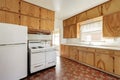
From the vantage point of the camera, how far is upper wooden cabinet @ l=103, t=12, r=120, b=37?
2807 millimetres

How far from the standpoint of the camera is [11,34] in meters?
2.15

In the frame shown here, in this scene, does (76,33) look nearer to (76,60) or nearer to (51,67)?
(76,60)

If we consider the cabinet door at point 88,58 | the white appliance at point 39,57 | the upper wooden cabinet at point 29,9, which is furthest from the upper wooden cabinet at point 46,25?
the cabinet door at point 88,58

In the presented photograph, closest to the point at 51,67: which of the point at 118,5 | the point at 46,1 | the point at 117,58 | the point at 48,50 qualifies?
the point at 48,50

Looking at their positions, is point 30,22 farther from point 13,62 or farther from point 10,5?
point 13,62

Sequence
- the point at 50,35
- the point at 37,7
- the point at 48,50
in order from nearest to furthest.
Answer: the point at 48,50 → the point at 37,7 → the point at 50,35

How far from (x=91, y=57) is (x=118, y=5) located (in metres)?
2.05

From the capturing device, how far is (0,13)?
8.34 feet

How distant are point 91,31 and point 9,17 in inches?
141

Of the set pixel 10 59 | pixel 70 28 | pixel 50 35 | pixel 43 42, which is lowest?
pixel 10 59

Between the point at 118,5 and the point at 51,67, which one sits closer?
the point at 118,5

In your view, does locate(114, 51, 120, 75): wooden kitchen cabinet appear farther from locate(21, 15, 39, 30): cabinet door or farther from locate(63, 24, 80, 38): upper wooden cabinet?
locate(21, 15, 39, 30): cabinet door

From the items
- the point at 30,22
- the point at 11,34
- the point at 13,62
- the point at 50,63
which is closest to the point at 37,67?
the point at 50,63

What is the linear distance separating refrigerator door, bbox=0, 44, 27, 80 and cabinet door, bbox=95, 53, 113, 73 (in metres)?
2.53
